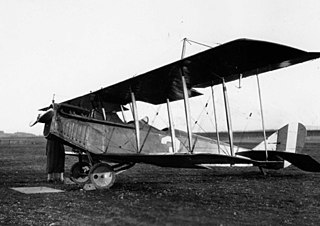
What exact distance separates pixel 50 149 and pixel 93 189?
274 centimetres

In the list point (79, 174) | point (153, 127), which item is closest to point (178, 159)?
point (153, 127)

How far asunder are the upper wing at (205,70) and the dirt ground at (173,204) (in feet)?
7.96

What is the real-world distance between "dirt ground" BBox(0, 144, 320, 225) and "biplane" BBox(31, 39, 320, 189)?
0.63 meters

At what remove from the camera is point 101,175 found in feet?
30.3

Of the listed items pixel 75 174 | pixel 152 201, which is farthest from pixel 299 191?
pixel 75 174

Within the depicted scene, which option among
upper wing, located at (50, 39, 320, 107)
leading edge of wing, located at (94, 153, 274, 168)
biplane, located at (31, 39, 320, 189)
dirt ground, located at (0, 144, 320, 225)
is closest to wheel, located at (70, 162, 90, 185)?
biplane, located at (31, 39, 320, 189)

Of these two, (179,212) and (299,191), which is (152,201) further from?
(299,191)

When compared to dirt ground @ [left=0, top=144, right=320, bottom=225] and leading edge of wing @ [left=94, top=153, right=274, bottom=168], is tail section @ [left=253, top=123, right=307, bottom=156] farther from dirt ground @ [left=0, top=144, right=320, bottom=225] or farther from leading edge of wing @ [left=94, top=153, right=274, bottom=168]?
leading edge of wing @ [left=94, top=153, right=274, bottom=168]

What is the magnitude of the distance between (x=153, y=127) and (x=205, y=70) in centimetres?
253

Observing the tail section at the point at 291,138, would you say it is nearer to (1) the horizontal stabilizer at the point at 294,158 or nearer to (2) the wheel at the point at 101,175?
(1) the horizontal stabilizer at the point at 294,158

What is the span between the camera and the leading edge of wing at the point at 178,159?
26.7ft

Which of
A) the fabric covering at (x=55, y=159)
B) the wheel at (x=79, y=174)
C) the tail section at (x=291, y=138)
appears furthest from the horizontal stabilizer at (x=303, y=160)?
the fabric covering at (x=55, y=159)

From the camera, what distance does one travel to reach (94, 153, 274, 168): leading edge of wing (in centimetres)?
814

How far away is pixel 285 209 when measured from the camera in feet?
21.3
